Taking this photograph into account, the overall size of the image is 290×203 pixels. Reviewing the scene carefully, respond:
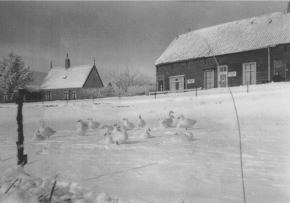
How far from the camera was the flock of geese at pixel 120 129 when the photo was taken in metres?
1.63

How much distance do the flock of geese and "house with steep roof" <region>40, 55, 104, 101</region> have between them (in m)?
0.27

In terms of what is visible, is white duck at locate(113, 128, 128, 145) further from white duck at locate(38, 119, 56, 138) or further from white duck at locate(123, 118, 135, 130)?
white duck at locate(38, 119, 56, 138)

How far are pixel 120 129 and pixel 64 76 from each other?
0.61 metres

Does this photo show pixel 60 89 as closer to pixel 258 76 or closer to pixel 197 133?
pixel 197 133

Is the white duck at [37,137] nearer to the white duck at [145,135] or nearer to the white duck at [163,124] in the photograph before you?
the white duck at [145,135]

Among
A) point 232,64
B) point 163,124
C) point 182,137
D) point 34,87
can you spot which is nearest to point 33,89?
point 34,87

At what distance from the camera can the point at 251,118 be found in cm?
170

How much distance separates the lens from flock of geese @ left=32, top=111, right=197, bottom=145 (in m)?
1.63

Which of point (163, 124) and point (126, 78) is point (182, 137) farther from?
point (126, 78)

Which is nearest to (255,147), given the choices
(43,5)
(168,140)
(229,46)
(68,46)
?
(168,140)

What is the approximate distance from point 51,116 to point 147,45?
0.87m

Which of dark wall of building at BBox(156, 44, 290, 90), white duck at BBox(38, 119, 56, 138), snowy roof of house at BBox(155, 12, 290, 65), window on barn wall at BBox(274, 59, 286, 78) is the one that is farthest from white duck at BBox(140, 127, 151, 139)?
window on barn wall at BBox(274, 59, 286, 78)

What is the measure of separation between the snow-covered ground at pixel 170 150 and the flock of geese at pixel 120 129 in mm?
41

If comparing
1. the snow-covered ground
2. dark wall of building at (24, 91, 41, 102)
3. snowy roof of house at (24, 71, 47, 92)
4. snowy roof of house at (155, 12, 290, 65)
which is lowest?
the snow-covered ground
